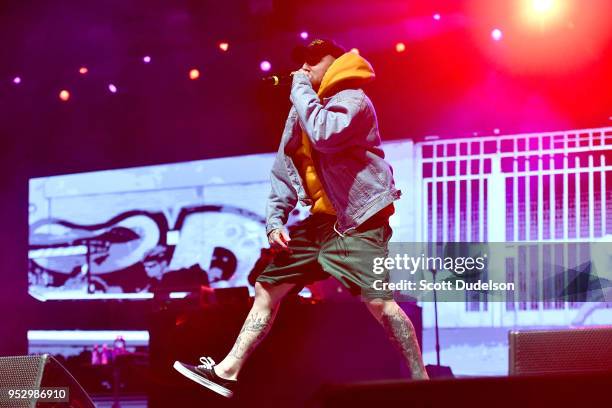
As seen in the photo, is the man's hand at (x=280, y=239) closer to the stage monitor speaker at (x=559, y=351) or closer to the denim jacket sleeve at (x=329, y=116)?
the denim jacket sleeve at (x=329, y=116)

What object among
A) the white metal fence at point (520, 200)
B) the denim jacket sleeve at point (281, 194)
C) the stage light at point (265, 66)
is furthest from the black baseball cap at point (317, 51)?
the stage light at point (265, 66)

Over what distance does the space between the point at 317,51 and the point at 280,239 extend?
81 cm

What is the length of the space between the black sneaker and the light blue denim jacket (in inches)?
24.7

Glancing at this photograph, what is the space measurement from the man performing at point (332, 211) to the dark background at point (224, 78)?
339cm

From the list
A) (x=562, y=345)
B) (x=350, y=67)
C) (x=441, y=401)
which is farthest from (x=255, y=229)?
(x=441, y=401)

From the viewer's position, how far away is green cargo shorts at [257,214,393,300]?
2621 millimetres

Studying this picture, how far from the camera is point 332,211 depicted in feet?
9.18

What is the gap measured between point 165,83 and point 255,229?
72.3 inches

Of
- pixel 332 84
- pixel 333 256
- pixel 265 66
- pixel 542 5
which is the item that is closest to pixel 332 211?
pixel 333 256

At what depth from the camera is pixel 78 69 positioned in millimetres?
6887

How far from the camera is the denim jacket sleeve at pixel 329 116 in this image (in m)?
2.67

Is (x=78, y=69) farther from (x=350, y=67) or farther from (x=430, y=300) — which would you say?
(x=350, y=67)

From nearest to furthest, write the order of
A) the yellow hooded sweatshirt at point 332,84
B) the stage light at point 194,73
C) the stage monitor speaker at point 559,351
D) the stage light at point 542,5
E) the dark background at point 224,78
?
the stage monitor speaker at point 559,351 → the yellow hooded sweatshirt at point 332,84 → the stage light at point 542,5 → the dark background at point 224,78 → the stage light at point 194,73

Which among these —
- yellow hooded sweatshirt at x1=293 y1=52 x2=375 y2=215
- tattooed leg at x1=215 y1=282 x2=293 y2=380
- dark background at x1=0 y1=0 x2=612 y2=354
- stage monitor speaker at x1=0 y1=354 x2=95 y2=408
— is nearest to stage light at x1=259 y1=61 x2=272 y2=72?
dark background at x1=0 y1=0 x2=612 y2=354
